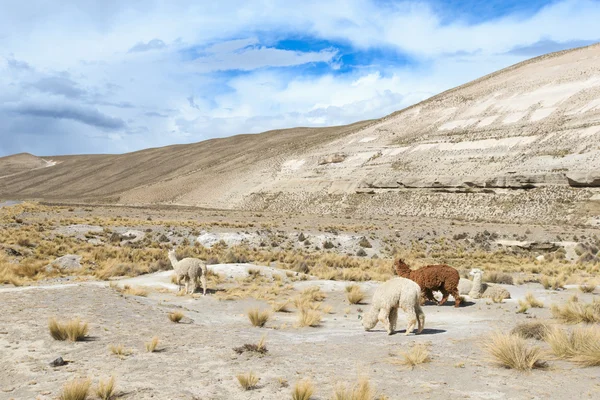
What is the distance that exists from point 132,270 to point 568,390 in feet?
51.8

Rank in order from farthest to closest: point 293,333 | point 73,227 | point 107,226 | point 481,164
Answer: point 481,164 < point 107,226 < point 73,227 < point 293,333

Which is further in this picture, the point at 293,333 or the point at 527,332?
the point at 293,333

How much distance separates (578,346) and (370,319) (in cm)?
362

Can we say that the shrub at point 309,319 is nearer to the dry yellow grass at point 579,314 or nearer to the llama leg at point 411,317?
the llama leg at point 411,317

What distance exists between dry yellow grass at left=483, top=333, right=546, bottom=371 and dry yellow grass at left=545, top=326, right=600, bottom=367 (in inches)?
16.3

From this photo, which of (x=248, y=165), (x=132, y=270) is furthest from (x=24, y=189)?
(x=132, y=270)

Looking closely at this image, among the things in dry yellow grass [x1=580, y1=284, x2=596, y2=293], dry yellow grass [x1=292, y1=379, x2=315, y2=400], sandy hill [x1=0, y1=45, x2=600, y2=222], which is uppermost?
sandy hill [x1=0, y1=45, x2=600, y2=222]

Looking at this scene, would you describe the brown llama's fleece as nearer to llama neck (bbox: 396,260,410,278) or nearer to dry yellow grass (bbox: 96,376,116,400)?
llama neck (bbox: 396,260,410,278)

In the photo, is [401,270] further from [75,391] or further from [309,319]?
[75,391]

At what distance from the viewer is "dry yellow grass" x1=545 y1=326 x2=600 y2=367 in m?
6.13

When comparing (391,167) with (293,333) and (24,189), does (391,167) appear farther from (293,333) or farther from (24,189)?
(24,189)

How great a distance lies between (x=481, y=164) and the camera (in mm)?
53781

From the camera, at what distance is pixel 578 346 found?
21.3ft

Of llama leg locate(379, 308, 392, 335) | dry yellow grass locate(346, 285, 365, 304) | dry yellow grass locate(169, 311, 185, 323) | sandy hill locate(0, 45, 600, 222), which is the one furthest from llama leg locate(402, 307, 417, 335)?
sandy hill locate(0, 45, 600, 222)
